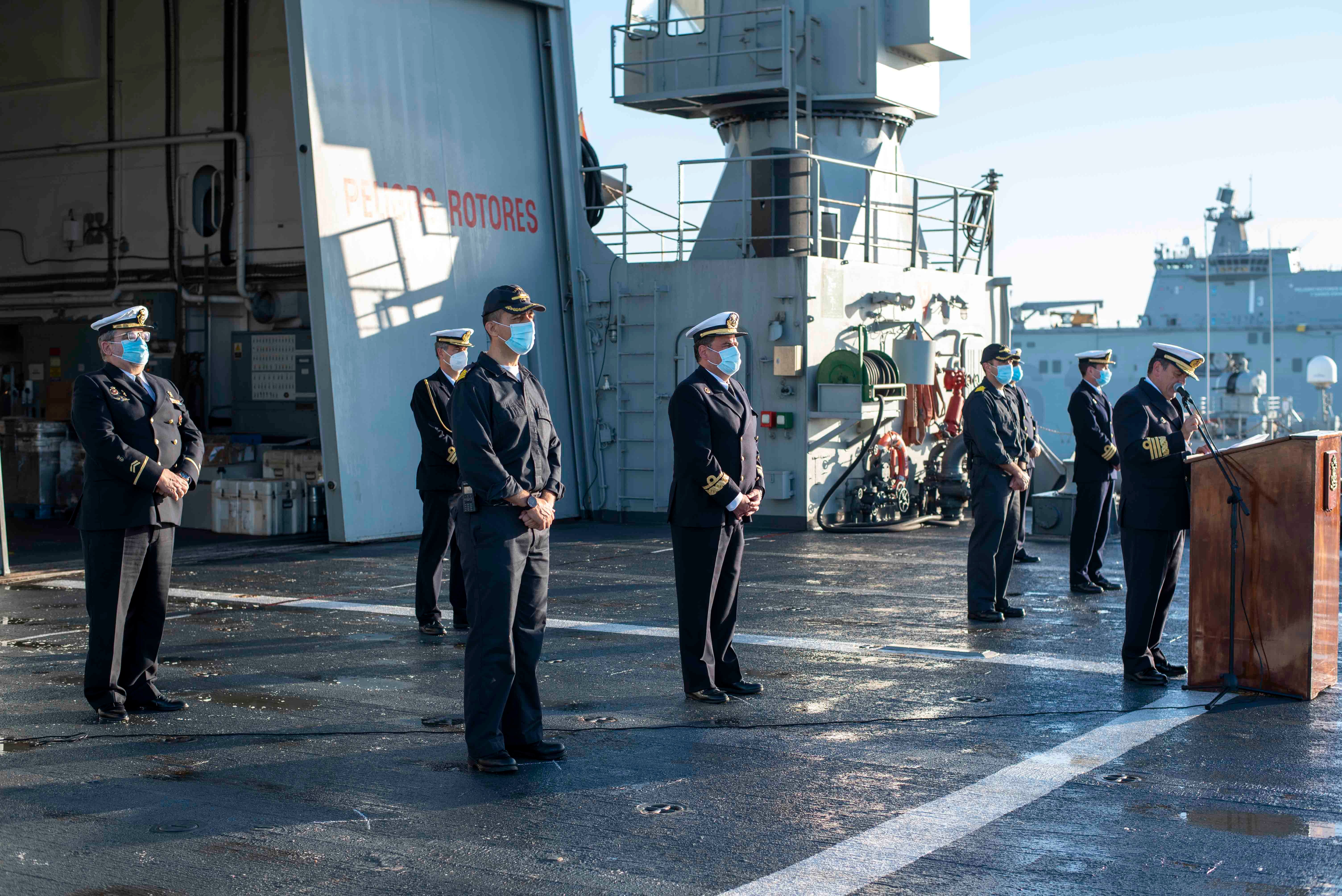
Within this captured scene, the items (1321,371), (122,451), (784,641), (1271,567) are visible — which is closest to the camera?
(122,451)

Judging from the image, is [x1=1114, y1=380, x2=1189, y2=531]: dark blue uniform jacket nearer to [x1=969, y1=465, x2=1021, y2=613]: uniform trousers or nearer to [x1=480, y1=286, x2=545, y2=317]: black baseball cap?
[x1=969, y1=465, x2=1021, y2=613]: uniform trousers

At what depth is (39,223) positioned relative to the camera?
19.7 metres

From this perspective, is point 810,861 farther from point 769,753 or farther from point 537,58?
point 537,58

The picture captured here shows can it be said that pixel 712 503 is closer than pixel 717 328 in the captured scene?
Yes

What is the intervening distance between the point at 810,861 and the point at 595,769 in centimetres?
139

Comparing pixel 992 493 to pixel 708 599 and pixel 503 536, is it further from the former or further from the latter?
pixel 503 536

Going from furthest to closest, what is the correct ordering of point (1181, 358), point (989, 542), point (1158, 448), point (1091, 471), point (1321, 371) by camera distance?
1. point (1321, 371)
2. point (1091, 471)
3. point (989, 542)
4. point (1181, 358)
5. point (1158, 448)

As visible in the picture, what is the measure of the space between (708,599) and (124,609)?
2.88 metres

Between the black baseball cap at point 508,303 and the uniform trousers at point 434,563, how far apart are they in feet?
11.2

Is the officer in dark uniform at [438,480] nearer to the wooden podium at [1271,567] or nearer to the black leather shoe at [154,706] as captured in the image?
the black leather shoe at [154,706]

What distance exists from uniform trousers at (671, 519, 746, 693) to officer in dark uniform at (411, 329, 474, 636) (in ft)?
7.46

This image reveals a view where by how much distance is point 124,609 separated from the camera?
21.6 ft

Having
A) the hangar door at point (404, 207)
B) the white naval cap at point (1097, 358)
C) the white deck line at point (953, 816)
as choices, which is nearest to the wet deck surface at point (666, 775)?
the white deck line at point (953, 816)

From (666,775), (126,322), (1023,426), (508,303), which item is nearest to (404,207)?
(1023,426)
